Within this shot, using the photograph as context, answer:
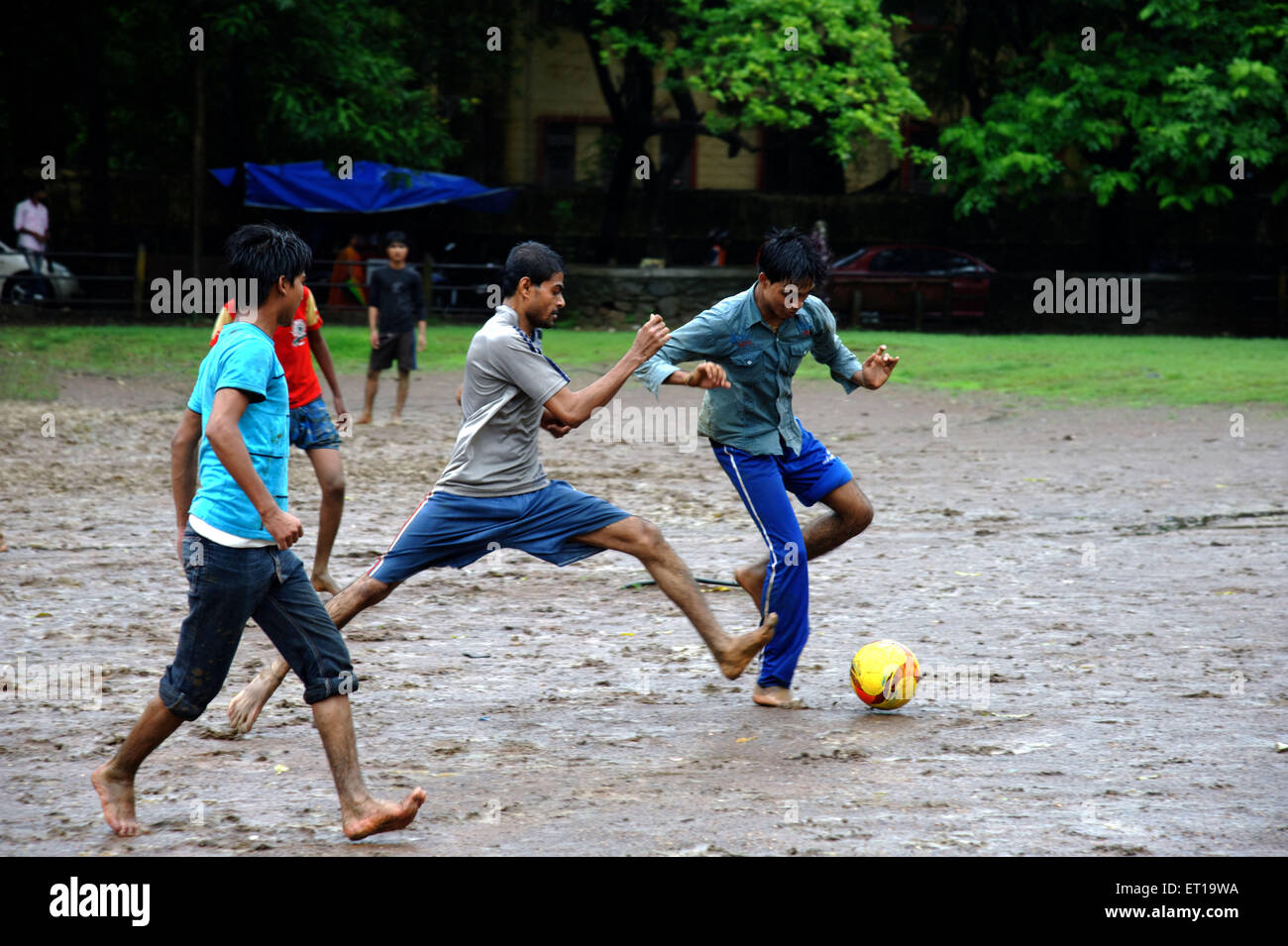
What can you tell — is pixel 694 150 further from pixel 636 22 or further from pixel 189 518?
pixel 189 518

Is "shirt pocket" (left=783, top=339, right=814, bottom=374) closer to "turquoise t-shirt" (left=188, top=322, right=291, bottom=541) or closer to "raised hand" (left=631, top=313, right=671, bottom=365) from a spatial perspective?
"raised hand" (left=631, top=313, right=671, bottom=365)

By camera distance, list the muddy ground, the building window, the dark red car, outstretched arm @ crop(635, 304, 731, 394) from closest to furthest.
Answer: the muddy ground
outstretched arm @ crop(635, 304, 731, 394)
the dark red car
the building window

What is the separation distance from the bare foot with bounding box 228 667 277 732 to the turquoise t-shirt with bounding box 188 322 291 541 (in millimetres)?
994

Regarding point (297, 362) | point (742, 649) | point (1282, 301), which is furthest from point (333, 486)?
point (1282, 301)

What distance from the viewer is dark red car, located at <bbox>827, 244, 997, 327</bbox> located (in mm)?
26547

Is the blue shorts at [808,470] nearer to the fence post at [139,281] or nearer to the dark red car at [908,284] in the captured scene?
the dark red car at [908,284]

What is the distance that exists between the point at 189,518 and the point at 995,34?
28174mm

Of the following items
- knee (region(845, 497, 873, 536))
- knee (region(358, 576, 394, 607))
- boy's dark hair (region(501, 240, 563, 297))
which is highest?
boy's dark hair (region(501, 240, 563, 297))

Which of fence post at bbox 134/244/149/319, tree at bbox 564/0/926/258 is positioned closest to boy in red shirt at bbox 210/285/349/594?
tree at bbox 564/0/926/258

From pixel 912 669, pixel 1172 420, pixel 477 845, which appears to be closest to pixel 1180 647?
pixel 912 669

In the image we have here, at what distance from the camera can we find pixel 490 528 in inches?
210

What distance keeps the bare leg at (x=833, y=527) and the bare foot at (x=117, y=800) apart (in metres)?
2.53

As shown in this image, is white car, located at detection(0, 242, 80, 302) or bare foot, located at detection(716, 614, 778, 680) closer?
bare foot, located at detection(716, 614, 778, 680)

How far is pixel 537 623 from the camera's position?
7.07 metres
